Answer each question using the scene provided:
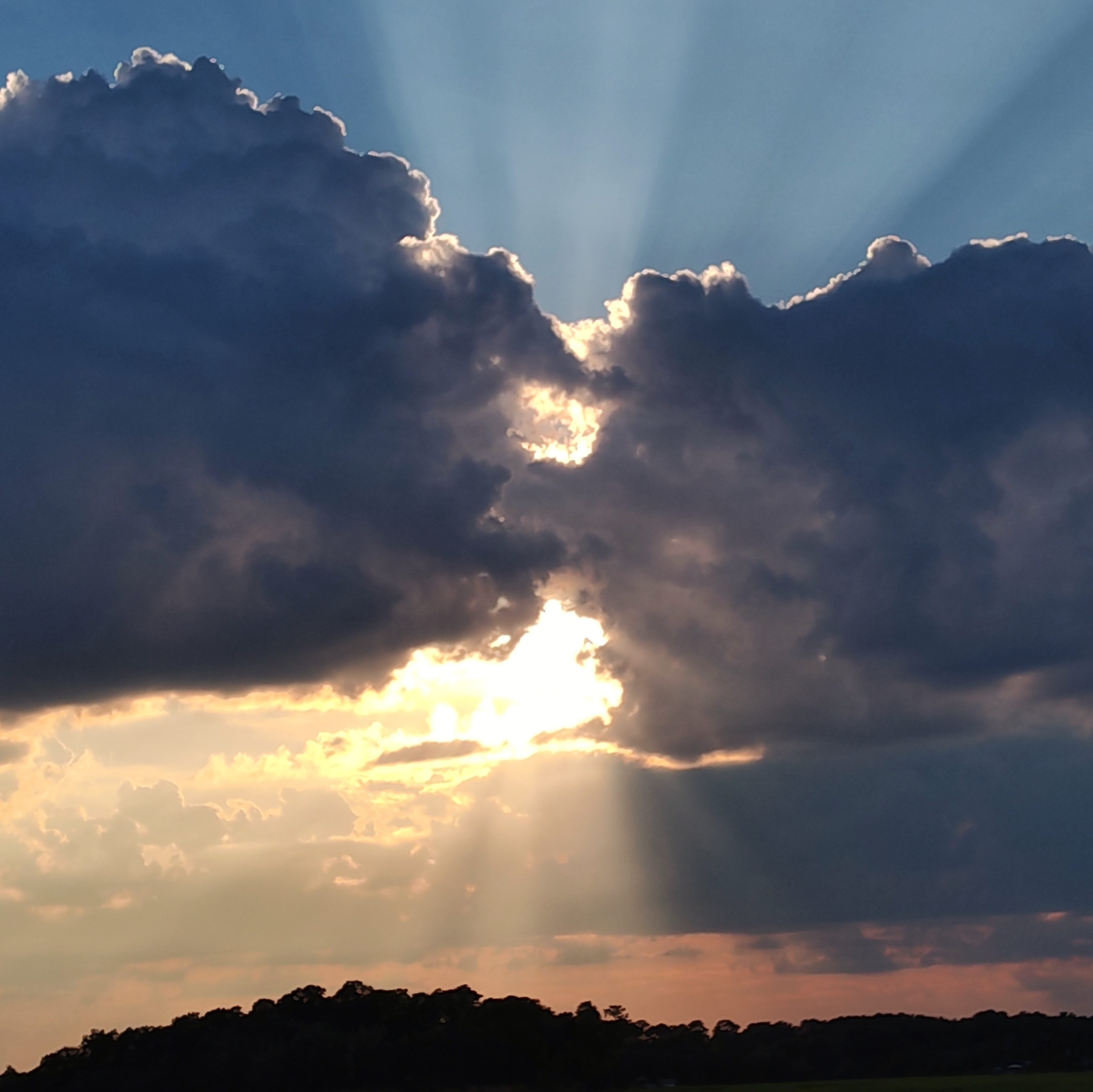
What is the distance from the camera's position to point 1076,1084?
198 m

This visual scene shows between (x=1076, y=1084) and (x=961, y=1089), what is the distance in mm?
19735

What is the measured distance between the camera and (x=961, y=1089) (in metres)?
195
